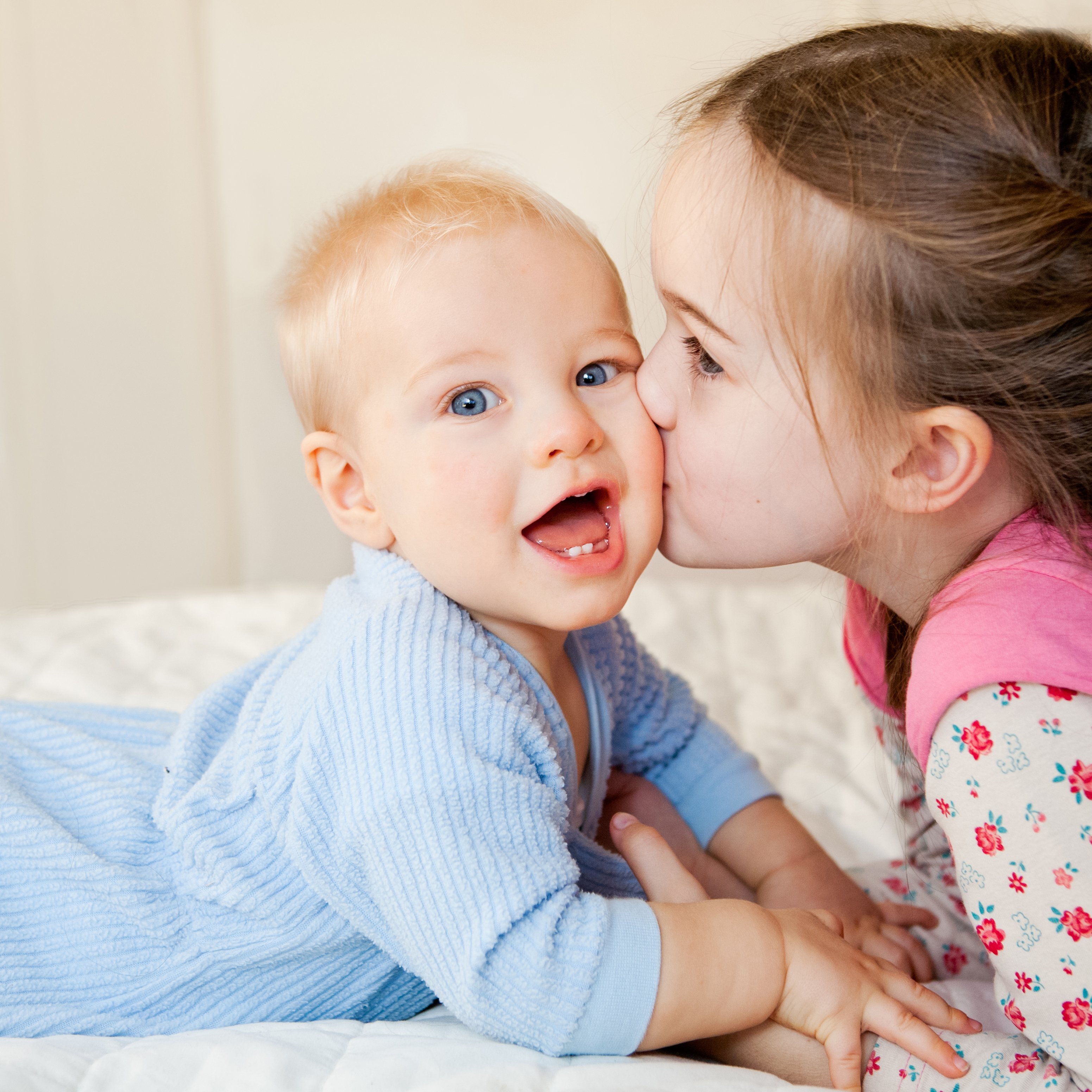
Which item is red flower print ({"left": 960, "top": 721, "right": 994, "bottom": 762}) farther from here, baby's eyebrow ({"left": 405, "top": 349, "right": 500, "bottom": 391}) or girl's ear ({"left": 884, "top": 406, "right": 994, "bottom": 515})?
baby's eyebrow ({"left": 405, "top": 349, "right": 500, "bottom": 391})

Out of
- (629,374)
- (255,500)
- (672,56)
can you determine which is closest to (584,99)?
(672,56)

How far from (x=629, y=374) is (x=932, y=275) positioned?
10.1 inches

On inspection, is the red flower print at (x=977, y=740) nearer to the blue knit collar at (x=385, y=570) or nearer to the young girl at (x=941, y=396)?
→ the young girl at (x=941, y=396)

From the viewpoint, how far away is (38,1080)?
0.74m

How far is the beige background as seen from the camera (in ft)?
8.07

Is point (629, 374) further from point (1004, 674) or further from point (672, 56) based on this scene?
point (672, 56)

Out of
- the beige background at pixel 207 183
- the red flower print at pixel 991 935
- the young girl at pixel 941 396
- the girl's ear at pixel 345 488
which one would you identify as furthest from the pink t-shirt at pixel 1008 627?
the beige background at pixel 207 183

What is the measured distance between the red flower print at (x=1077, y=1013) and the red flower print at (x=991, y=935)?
0.05 meters

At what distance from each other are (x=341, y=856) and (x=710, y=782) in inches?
18.4

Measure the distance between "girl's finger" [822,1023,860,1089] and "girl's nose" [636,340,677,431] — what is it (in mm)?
472

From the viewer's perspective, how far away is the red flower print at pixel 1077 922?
0.72m

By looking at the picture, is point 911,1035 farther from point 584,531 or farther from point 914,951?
point 584,531

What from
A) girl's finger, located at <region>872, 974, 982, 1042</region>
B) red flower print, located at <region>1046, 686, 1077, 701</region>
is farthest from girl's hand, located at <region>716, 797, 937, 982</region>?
red flower print, located at <region>1046, 686, 1077, 701</region>

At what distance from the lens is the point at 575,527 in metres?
0.90
